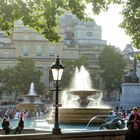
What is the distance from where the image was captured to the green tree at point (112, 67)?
9706cm

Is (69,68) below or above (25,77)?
above

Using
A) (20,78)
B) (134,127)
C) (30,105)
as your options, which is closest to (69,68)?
(20,78)

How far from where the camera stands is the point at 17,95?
96750mm

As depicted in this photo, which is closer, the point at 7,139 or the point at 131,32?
the point at 7,139

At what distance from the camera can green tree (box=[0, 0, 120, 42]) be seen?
15.2 meters

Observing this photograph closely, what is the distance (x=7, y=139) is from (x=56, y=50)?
93438 millimetres

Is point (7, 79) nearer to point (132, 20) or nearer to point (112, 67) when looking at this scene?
point (112, 67)

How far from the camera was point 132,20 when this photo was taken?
19375 mm

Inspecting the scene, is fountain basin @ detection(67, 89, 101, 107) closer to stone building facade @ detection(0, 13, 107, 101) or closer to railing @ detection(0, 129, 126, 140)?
railing @ detection(0, 129, 126, 140)

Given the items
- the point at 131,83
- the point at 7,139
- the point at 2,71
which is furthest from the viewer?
the point at 2,71

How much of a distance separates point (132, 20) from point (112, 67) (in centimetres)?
7829

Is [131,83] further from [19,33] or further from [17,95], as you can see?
[19,33]

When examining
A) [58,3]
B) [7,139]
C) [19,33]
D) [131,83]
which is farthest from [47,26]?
[19,33]

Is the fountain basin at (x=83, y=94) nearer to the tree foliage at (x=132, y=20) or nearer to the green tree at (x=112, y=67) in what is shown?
the tree foliage at (x=132, y=20)
